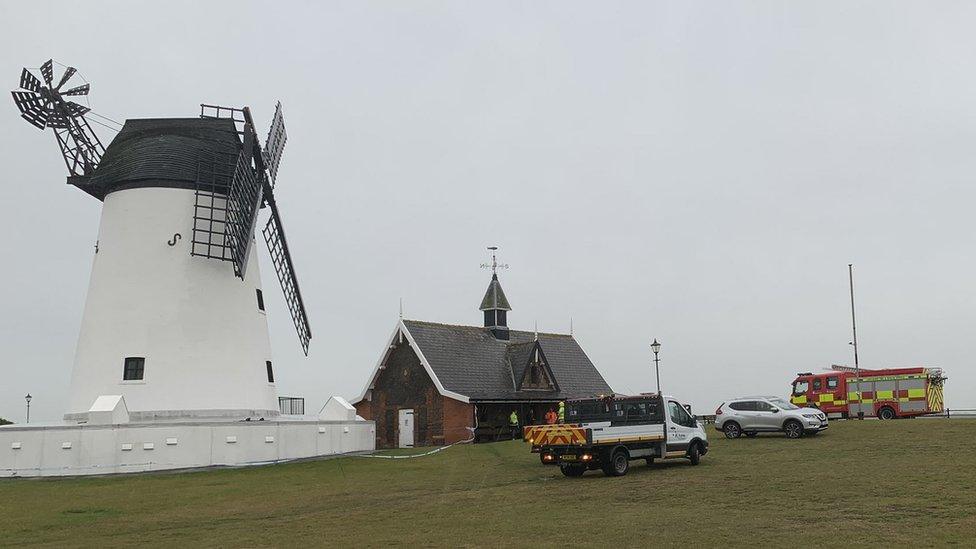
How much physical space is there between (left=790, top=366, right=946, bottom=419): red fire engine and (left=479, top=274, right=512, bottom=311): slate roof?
56.0 feet

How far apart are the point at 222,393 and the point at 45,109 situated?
13744 millimetres

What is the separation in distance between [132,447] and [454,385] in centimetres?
1648

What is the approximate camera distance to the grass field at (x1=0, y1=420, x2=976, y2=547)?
13.9 m

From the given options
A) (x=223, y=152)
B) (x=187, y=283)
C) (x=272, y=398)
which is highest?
(x=223, y=152)

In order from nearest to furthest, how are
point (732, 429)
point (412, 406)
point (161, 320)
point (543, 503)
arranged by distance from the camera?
1. point (543, 503)
2. point (161, 320)
3. point (732, 429)
4. point (412, 406)

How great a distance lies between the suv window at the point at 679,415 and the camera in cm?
2517

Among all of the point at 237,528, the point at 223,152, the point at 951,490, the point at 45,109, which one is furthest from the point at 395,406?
the point at 951,490

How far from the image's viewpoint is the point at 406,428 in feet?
141

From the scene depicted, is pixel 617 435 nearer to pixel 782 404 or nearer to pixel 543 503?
pixel 543 503

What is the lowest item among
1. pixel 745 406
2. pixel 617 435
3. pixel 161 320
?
pixel 617 435

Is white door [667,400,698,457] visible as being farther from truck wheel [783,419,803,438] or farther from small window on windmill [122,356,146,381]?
small window on windmill [122,356,146,381]

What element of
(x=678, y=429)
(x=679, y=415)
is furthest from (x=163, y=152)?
(x=678, y=429)

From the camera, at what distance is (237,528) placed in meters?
16.2

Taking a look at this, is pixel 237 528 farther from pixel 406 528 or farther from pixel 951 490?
pixel 951 490
